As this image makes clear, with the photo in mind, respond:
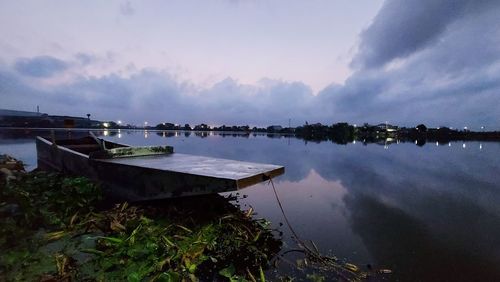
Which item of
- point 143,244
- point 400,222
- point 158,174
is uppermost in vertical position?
point 158,174

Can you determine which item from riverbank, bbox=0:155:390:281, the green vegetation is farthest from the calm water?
the green vegetation

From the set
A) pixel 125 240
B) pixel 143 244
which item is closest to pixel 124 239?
pixel 125 240

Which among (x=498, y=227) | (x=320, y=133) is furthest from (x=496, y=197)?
(x=320, y=133)

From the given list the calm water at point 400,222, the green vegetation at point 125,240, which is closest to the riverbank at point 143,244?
the green vegetation at point 125,240

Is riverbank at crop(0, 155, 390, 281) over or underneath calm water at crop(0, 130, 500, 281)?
over

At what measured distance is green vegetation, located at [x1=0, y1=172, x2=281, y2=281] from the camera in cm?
356

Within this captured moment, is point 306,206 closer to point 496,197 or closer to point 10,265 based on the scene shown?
point 10,265

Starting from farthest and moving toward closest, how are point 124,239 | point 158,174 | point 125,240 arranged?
point 158,174 → point 124,239 → point 125,240

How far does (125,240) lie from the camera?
4172 millimetres

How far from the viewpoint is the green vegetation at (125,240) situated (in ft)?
11.7

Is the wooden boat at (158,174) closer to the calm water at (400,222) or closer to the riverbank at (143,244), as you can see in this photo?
the riverbank at (143,244)

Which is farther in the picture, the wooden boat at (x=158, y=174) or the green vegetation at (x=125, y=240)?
the wooden boat at (x=158, y=174)

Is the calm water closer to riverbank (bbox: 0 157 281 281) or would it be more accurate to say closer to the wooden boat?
riverbank (bbox: 0 157 281 281)

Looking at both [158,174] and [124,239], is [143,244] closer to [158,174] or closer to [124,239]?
[124,239]
